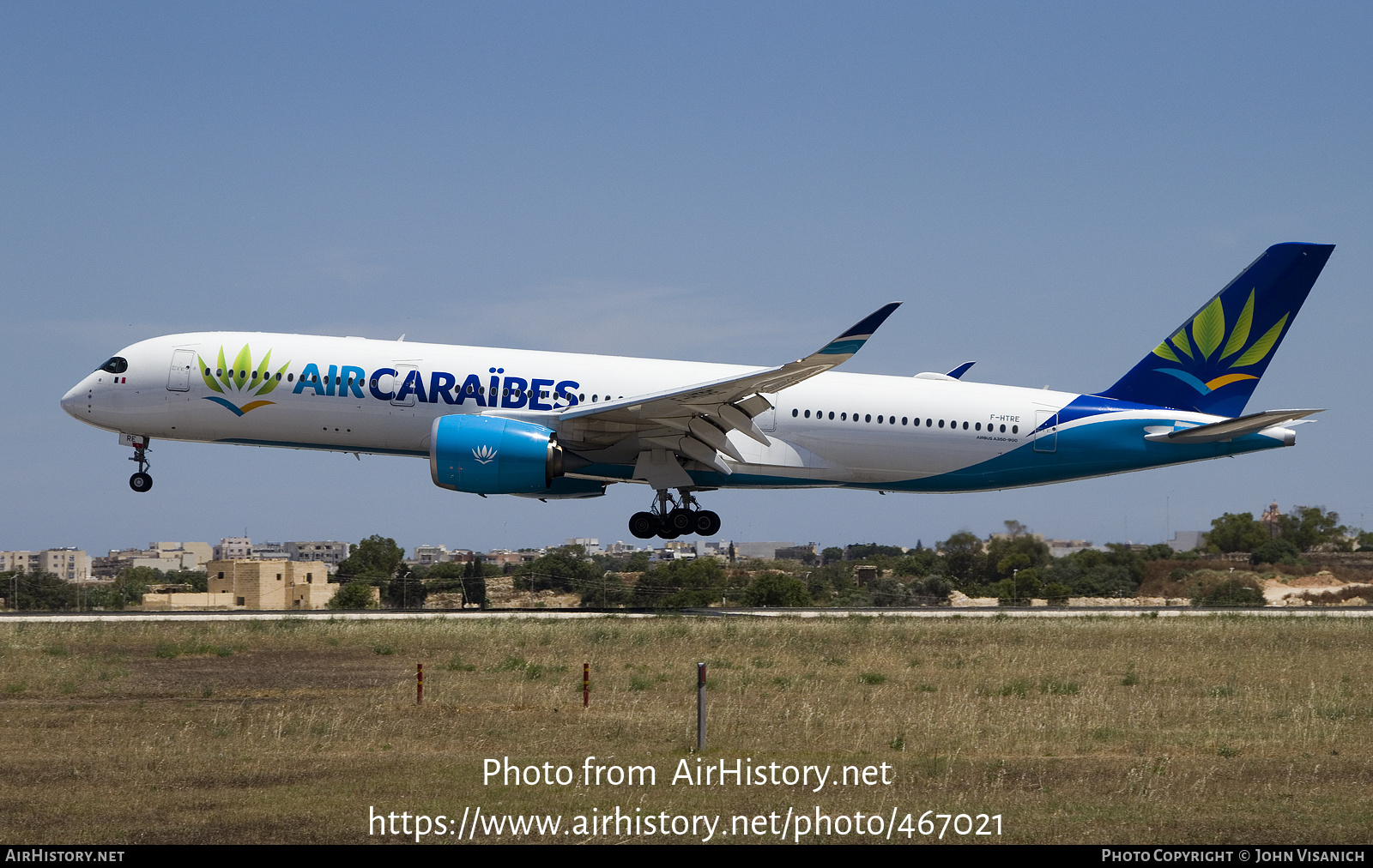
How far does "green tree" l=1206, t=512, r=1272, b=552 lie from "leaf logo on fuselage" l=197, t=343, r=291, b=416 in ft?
183

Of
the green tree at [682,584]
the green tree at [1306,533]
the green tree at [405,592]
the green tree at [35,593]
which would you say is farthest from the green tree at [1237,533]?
the green tree at [35,593]

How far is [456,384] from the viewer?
30938 millimetres

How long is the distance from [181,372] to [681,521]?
501 inches

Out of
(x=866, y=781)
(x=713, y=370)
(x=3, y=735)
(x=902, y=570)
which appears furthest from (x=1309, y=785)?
(x=902, y=570)

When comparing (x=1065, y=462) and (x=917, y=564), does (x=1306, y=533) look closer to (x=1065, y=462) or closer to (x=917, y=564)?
(x=917, y=564)

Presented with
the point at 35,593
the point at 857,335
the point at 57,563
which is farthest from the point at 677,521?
the point at 57,563

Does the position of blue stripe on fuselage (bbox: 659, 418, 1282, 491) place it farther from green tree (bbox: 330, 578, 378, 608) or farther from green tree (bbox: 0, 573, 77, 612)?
green tree (bbox: 0, 573, 77, 612)

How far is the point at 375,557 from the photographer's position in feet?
200

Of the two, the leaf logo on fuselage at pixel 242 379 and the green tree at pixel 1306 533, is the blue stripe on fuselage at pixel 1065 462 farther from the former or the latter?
the green tree at pixel 1306 533

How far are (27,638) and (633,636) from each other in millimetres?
11478

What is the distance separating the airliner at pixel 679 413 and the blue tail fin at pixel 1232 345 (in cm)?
4

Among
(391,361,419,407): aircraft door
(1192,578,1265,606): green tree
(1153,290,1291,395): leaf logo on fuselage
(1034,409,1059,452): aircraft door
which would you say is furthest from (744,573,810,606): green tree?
(391,361,419,407): aircraft door

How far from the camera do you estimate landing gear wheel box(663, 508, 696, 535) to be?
105 feet

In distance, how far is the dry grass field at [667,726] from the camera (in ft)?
35.1
